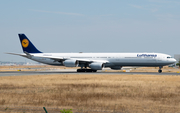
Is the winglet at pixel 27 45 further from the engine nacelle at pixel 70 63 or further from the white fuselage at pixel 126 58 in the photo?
the engine nacelle at pixel 70 63

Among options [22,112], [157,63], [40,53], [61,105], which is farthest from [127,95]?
[40,53]

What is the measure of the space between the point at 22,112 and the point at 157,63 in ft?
148

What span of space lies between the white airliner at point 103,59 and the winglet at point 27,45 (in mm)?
1518

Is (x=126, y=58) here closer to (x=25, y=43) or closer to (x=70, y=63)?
(x=70, y=63)

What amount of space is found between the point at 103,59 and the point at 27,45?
782 inches

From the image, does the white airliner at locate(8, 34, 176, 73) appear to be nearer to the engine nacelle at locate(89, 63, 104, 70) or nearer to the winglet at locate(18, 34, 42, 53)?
the engine nacelle at locate(89, 63, 104, 70)

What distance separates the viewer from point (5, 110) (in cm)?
1555

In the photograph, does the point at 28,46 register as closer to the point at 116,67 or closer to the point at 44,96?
the point at 116,67

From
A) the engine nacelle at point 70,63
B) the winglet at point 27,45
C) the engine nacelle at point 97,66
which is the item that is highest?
the winglet at point 27,45

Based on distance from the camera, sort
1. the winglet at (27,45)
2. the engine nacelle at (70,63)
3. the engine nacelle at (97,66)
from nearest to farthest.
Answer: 1. the engine nacelle at (97,66)
2. the engine nacelle at (70,63)
3. the winglet at (27,45)

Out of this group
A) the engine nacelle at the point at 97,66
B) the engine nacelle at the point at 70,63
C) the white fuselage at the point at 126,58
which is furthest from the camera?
the engine nacelle at the point at 70,63

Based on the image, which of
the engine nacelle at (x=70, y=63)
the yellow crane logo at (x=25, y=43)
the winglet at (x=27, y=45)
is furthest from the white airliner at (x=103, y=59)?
the yellow crane logo at (x=25, y=43)

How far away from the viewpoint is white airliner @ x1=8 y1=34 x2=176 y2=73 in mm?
55938

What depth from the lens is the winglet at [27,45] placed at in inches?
2579
